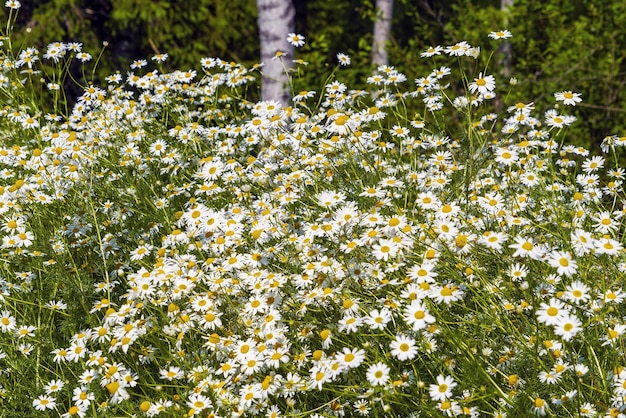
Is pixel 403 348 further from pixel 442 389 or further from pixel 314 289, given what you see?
pixel 314 289

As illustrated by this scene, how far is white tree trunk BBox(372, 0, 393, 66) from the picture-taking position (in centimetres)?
821

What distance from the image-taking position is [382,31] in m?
8.30

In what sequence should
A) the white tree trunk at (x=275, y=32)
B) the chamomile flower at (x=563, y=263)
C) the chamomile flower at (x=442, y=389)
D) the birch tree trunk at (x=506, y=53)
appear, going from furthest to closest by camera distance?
the birch tree trunk at (x=506, y=53) → the white tree trunk at (x=275, y=32) → the chamomile flower at (x=442, y=389) → the chamomile flower at (x=563, y=263)

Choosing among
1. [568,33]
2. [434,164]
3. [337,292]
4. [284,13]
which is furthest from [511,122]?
[568,33]

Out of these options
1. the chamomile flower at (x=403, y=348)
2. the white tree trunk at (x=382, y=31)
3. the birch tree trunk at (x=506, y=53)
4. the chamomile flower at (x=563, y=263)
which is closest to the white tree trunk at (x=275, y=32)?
the white tree trunk at (x=382, y=31)

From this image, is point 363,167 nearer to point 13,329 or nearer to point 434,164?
point 434,164

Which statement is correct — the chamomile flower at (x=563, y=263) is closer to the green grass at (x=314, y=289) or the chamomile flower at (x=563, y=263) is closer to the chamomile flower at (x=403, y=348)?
the green grass at (x=314, y=289)

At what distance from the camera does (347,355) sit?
2.50 meters

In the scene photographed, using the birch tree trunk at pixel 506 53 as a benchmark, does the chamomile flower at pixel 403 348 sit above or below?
below

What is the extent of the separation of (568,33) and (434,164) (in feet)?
14.6

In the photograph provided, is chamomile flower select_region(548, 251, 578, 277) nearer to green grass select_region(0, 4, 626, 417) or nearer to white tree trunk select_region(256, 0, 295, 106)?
green grass select_region(0, 4, 626, 417)

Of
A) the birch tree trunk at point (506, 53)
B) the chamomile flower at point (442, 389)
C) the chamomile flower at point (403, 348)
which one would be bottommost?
the chamomile flower at point (442, 389)

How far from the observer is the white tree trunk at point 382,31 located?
821 cm

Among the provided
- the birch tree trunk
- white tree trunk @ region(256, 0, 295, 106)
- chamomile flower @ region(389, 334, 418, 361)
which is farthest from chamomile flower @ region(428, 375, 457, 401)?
the birch tree trunk
